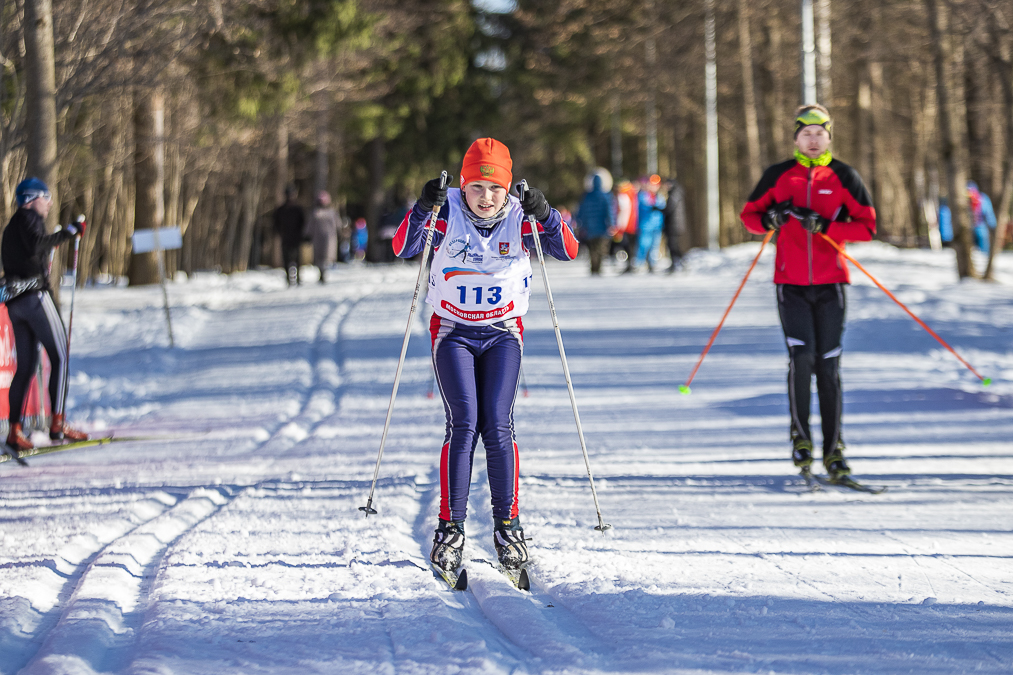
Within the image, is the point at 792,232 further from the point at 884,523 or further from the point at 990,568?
the point at 990,568

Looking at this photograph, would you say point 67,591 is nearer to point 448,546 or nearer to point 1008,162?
point 448,546

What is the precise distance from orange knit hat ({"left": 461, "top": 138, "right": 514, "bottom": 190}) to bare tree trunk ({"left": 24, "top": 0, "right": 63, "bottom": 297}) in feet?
27.0

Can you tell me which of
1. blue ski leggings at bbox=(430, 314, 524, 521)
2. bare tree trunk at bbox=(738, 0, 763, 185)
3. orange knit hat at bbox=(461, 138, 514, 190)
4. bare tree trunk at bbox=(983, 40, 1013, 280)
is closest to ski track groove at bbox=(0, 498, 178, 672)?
blue ski leggings at bbox=(430, 314, 524, 521)

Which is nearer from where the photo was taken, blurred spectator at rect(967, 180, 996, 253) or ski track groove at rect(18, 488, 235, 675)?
ski track groove at rect(18, 488, 235, 675)

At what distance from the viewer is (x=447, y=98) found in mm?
38281

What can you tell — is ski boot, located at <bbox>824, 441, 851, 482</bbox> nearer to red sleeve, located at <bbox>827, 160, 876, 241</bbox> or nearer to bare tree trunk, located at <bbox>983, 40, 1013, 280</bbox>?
red sleeve, located at <bbox>827, 160, 876, 241</bbox>

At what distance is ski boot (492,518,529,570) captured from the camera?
4.53m

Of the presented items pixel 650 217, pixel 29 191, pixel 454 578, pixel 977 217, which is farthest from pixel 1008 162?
pixel 454 578

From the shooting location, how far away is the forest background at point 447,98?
15.0 m

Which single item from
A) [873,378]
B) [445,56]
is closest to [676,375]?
[873,378]

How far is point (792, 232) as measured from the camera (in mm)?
6363

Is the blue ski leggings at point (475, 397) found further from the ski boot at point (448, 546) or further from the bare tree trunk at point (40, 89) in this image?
the bare tree trunk at point (40, 89)

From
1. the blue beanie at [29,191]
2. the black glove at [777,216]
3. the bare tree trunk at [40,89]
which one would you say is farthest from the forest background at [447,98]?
the black glove at [777,216]

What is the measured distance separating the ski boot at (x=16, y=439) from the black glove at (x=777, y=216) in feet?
18.2
